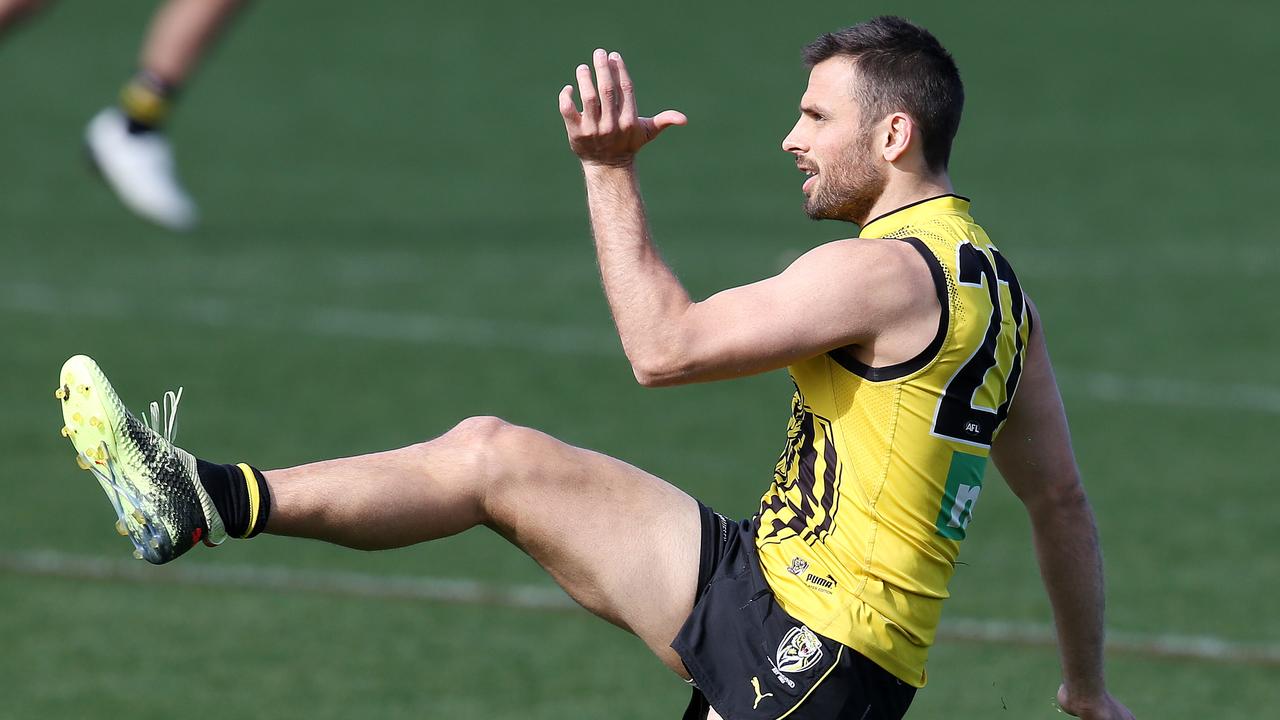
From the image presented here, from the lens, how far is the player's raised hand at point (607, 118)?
4.51 meters

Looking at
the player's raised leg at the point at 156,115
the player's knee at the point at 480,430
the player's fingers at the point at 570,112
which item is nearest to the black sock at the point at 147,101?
the player's raised leg at the point at 156,115

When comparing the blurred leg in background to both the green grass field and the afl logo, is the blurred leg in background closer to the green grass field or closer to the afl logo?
the green grass field

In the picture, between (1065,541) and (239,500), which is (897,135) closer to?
(1065,541)

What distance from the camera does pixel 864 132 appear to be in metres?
4.58

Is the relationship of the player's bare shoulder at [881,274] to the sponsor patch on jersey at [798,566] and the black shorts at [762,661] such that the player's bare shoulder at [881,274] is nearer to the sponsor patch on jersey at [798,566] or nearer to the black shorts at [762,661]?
the sponsor patch on jersey at [798,566]

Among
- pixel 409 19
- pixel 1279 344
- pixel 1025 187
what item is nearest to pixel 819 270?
pixel 1279 344

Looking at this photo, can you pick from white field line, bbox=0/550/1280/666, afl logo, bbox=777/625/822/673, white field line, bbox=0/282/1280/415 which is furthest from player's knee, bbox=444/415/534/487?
white field line, bbox=0/282/1280/415

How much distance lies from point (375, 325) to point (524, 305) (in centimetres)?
90

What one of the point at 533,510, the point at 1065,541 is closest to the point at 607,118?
the point at 533,510

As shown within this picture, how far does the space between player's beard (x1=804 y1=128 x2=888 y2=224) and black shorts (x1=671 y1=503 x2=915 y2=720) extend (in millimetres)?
794

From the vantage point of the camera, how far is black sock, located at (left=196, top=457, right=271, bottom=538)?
457cm

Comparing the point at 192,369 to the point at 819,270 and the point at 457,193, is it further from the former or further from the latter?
the point at 819,270

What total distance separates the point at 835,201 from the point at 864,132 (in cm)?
17

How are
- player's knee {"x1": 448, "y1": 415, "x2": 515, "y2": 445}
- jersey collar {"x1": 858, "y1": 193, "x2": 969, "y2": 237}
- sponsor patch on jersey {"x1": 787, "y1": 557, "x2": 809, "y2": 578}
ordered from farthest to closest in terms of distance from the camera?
player's knee {"x1": 448, "y1": 415, "x2": 515, "y2": 445} → sponsor patch on jersey {"x1": 787, "y1": 557, "x2": 809, "y2": 578} → jersey collar {"x1": 858, "y1": 193, "x2": 969, "y2": 237}
